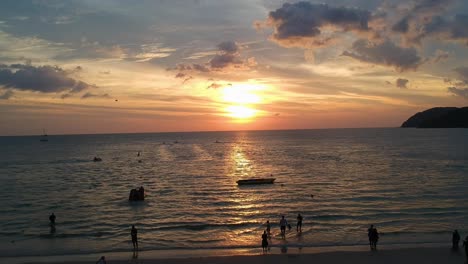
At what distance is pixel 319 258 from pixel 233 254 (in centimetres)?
523

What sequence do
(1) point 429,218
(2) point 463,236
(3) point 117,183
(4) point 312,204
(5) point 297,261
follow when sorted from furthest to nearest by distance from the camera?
(3) point 117,183, (4) point 312,204, (1) point 429,218, (2) point 463,236, (5) point 297,261

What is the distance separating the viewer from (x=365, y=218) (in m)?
34.0

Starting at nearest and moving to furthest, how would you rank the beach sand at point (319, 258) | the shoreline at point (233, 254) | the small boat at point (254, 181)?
1. the beach sand at point (319, 258)
2. the shoreline at point (233, 254)
3. the small boat at point (254, 181)

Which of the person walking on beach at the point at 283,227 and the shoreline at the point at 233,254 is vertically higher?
the person walking on beach at the point at 283,227

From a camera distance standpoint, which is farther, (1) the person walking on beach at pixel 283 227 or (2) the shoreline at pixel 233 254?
(1) the person walking on beach at pixel 283 227

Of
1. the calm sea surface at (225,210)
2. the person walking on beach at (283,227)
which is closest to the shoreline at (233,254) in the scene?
the calm sea surface at (225,210)

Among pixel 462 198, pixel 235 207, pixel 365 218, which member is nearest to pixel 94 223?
pixel 235 207

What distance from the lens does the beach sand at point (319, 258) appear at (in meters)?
22.9

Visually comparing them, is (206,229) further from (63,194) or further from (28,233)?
(63,194)

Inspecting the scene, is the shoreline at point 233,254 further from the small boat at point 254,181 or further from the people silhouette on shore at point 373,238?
the small boat at point 254,181

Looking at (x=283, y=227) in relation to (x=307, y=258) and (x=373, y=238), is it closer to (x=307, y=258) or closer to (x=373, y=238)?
(x=307, y=258)

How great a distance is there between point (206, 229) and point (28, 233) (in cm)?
1393

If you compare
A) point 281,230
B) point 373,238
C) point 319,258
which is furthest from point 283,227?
point 373,238

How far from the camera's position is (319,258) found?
77.2 ft
